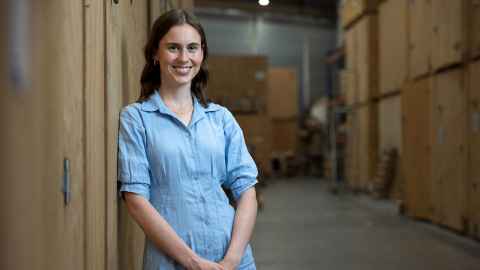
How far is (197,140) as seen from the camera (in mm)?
1777

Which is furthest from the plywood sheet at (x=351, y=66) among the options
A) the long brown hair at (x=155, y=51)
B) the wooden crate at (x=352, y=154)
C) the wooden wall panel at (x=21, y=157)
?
the wooden wall panel at (x=21, y=157)

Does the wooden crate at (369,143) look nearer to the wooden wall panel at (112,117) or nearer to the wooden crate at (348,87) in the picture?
the wooden crate at (348,87)

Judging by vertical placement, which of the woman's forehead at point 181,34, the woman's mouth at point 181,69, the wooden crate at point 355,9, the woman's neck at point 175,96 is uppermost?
the wooden crate at point 355,9

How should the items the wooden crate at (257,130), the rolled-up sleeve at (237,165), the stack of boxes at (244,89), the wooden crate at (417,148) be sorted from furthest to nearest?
the wooden crate at (257,130), the stack of boxes at (244,89), the wooden crate at (417,148), the rolled-up sleeve at (237,165)

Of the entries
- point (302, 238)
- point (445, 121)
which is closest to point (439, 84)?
point (445, 121)

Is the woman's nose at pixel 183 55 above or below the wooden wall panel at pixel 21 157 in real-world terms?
above

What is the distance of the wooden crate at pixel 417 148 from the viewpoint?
7.34 m

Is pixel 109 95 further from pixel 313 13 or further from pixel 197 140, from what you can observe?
pixel 313 13

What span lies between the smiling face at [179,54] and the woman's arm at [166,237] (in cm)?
44

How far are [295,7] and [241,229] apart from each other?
16981 millimetres

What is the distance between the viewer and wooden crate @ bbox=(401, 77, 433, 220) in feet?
24.1

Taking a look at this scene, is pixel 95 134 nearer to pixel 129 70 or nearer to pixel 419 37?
pixel 129 70

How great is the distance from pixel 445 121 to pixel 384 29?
165 inches

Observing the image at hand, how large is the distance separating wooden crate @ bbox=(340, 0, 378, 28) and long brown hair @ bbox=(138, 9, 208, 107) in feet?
31.8
